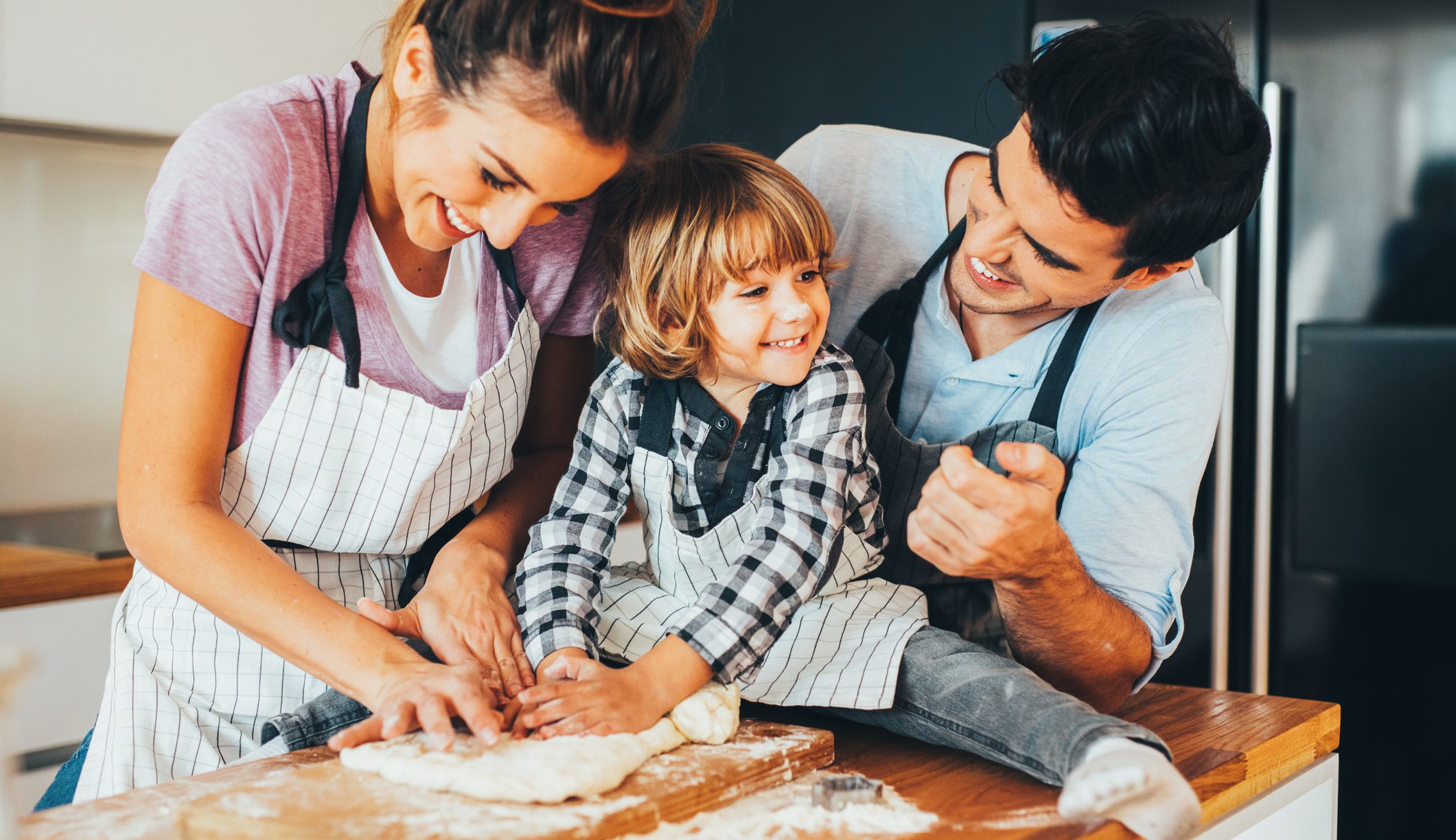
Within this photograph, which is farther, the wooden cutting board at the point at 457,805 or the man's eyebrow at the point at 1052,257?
the man's eyebrow at the point at 1052,257

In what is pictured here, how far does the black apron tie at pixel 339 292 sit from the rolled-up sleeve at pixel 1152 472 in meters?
0.70

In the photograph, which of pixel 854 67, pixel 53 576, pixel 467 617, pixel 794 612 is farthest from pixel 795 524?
pixel 854 67

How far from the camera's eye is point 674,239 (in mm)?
1153

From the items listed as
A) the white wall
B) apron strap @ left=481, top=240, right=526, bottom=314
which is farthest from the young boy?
the white wall

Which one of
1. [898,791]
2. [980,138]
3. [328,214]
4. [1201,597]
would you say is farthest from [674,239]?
[980,138]

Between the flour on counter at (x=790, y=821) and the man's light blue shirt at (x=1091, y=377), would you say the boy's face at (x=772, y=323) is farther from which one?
the flour on counter at (x=790, y=821)

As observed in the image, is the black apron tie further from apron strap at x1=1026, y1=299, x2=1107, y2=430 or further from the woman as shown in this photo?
apron strap at x1=1026, y1=299, x2=1107, y2=430

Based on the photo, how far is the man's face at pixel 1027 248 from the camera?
3.52ft

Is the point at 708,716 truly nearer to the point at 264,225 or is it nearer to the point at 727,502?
the point at 727,502

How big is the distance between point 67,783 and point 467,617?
1.32 feet

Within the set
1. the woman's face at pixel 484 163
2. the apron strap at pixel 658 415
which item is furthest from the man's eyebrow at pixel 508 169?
the apron strap at pixel 658 415

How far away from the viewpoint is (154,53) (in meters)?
1.99

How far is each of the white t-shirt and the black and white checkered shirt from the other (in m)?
0.14

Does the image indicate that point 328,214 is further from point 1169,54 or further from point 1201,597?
point 1201,597
